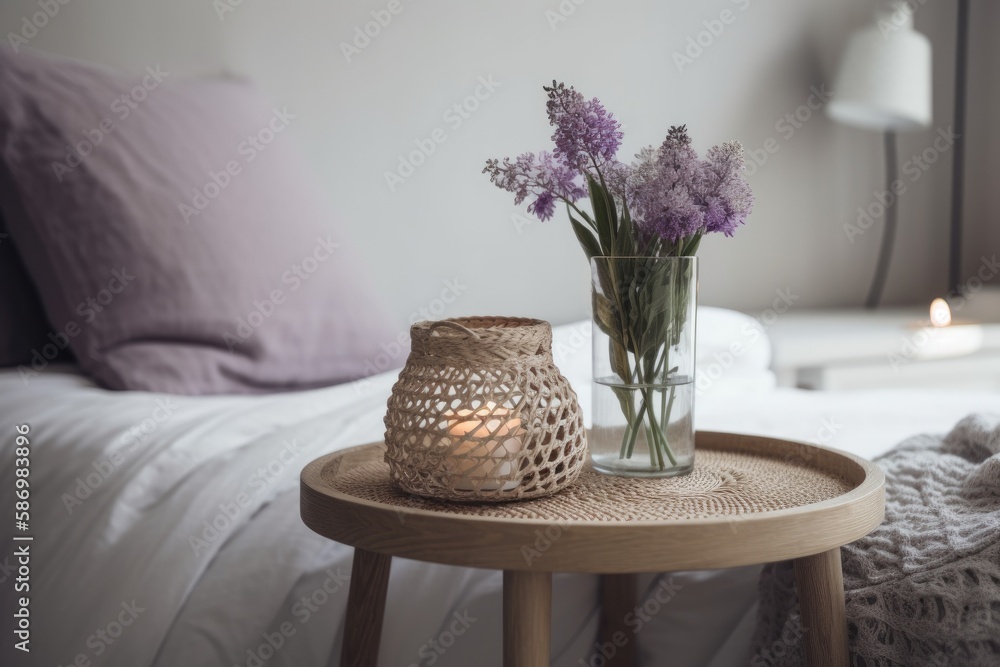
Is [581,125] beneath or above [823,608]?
above

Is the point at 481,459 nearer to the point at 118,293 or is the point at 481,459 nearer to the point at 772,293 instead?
the point at 118,293

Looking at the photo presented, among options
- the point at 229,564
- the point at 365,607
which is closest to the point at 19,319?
the point at 229,564

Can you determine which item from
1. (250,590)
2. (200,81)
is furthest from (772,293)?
(250,590)

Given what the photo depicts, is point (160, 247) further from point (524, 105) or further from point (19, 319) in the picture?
point (524, 105)

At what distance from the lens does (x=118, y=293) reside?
1.42m

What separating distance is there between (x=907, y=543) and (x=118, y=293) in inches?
45.5

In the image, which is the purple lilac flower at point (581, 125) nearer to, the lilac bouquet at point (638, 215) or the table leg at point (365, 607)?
the lilac bouquet at point (638, 215)

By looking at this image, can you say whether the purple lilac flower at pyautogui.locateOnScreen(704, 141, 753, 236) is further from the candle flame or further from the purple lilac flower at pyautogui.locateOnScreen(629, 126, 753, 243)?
the candle flame

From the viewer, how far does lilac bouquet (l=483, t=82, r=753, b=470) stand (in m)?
0.81

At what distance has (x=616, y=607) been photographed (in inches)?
37.4

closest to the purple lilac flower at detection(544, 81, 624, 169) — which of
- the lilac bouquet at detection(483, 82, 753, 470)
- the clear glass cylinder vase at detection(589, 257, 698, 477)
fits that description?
the lilac bouquet at detection(483, 82, 753, 470)

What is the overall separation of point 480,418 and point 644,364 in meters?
0.18

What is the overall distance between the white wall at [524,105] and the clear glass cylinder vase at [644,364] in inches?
51.6

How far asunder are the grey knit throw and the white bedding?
3.0 inches
